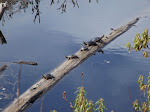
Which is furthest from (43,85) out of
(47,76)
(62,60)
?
(62,60)

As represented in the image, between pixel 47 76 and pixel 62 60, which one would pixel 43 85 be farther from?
pixel 62 60

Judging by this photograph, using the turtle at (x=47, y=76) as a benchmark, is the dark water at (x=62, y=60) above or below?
below

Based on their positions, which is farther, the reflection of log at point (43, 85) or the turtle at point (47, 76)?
the turtle at point (47, 76)

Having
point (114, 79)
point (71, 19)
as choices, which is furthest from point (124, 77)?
point (71, 19)

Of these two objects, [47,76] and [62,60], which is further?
[62,60]

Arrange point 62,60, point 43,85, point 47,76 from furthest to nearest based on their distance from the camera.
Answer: point 62,60 < point 47,76 < point 43,85

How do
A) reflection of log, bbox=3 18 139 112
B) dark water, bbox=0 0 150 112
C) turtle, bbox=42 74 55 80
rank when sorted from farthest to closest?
dark water, bbox=0 0 150 112 < turtle, bbox=42 74 55 80 < reflection of log, bbox=3 18 139 112

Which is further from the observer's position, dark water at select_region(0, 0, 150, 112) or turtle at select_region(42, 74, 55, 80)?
dark water at select_region(0, 0, 150, 112)

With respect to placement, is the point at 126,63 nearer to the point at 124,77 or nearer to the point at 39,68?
the point at 124,77

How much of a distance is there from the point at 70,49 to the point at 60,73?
16.6 meters

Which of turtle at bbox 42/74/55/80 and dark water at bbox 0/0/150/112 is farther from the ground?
turtle at bbox 42/74/55/80

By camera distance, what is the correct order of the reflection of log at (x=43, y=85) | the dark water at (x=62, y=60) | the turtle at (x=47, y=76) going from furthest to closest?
the dark water at (x=62, y=60) → the turtle at (x=47, y=76) → the reflection of log at (x=43, y=85)

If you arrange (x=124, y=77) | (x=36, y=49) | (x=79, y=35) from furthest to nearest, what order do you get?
(x=79, y=35) < (x=36, y=49) < (x=124, y=77)

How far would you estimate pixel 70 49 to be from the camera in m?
19.1
